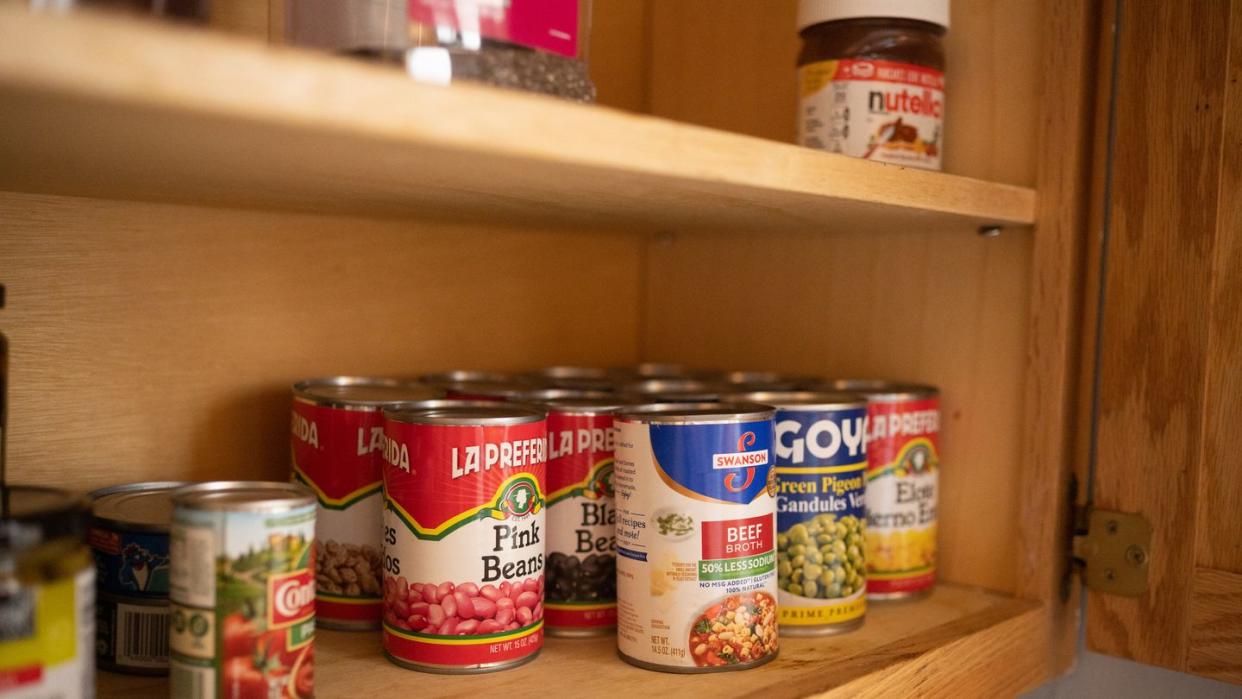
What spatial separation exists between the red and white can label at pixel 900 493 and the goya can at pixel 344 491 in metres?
0.43

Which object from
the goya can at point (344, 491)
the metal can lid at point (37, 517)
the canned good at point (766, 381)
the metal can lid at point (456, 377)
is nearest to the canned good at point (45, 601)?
the metal can lid at point (37, 517)

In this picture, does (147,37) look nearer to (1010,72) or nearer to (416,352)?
(416,352)

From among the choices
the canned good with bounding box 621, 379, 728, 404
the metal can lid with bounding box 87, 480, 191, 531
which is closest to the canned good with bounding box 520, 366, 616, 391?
the canned good with bounding box 621, 379, 728, 404

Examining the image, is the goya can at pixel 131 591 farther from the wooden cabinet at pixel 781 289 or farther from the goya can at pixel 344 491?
the goya can at pixel 344 491

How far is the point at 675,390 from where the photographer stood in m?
1.03

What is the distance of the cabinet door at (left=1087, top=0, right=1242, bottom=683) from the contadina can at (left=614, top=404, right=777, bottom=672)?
37cm

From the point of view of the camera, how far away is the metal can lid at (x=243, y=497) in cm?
63

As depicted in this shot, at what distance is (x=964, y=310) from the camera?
3.49 ft

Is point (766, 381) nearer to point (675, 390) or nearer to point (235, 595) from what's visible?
point (675, 390)

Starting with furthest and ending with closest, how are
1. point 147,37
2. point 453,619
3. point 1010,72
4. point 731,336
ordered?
point 731,336, point 1010,72, point 453,619, point 147,37

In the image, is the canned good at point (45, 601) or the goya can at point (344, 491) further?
the goya can at point (344, 491)

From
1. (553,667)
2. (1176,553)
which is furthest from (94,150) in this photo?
(1176,553)

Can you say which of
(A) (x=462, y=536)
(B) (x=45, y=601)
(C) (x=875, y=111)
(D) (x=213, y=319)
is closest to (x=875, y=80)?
(C) (x=875, y=111)

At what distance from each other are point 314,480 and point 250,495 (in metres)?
0.21
